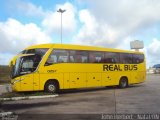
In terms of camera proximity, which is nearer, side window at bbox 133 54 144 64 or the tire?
the tire

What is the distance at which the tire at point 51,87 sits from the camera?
2366cm

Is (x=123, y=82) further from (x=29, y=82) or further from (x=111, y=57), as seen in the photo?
(x=29, y=82)

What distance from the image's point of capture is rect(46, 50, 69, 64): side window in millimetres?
23484

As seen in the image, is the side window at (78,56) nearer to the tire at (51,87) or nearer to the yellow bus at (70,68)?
the yellow bus at (70,68)

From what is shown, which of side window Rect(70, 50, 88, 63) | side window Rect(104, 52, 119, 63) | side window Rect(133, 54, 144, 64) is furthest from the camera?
side window Rect(133, 54, 144, 64)

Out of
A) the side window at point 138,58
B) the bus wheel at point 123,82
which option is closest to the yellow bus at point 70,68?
the bus wheel at point 123,82

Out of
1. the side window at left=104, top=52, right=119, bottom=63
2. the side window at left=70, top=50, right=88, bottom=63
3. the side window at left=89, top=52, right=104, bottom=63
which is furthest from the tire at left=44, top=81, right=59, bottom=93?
the side window at left=104, top=52, right=119, bottom=63

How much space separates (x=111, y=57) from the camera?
91.5ft

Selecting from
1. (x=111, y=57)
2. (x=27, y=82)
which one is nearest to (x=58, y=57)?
(x=27, y=82)

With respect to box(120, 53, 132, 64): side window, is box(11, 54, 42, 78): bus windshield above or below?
below

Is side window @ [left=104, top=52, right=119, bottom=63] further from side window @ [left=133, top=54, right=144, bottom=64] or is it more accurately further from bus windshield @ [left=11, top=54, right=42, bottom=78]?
bus windshield @ [left=11, top=54, right=42, bottom=78]

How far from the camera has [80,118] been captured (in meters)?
12.8

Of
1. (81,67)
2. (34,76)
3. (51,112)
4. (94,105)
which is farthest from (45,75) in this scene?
(51,112)

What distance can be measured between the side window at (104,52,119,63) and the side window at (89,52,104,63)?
480 mm
